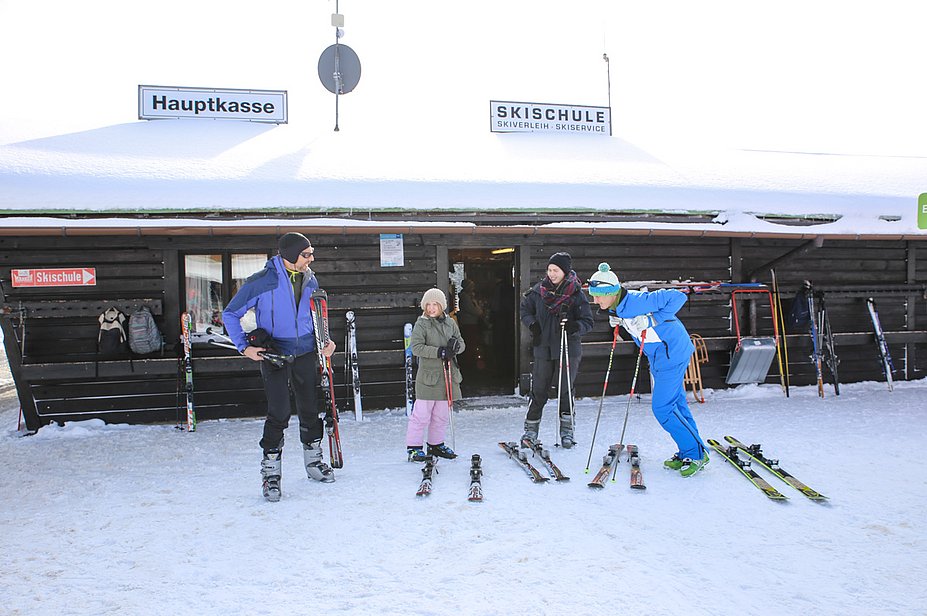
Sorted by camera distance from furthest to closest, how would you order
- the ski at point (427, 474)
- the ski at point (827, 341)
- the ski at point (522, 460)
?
1. the ski at point (827, 341)
2. the ski at point (522, 460)
3. the ski at point (427, 474)

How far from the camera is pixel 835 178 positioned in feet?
29.3

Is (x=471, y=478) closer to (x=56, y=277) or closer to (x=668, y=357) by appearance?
(x=668, y=357)

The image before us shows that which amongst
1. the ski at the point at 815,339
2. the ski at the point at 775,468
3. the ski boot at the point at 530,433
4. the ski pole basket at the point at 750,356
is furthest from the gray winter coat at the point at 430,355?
the ski at the point at 815,339

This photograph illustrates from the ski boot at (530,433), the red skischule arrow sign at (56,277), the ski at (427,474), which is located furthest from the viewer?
the red skischule arrow sign at (56,277)

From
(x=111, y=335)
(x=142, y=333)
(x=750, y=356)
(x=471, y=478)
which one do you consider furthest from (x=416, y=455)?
(x=750, y=356)

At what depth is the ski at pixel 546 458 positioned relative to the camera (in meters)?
4.52

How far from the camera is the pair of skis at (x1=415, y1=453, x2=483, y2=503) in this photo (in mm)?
4125

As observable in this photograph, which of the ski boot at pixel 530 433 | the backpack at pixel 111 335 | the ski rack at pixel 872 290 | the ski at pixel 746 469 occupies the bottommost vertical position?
the ski at pixel 746 469

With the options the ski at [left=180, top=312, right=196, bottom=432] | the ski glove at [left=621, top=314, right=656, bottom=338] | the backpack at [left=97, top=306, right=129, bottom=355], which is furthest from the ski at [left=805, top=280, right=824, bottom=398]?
the backpack at [left=97, top=306, right=129, bottom=355]

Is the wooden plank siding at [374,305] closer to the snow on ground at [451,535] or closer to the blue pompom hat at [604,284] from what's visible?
the snow on ground at [451,535]

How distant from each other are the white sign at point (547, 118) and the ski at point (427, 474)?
6.90m

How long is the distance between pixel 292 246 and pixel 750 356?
6154 mm

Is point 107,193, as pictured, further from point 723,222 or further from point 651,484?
point 723,222

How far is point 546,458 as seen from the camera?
4906 millimetres
